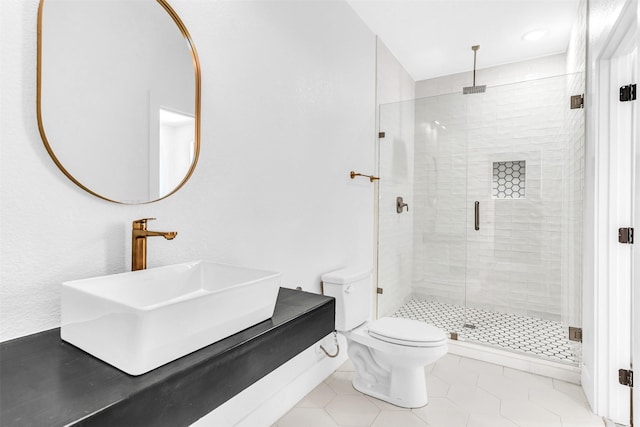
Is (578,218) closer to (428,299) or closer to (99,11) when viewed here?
(428,299)

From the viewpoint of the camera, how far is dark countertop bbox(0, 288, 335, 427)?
0.60 m

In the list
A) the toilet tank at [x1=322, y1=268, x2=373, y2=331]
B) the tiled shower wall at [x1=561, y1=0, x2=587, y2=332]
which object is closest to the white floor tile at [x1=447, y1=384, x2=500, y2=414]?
the toilet tank at [x1=322, y1=268, x2=373, y2=331]

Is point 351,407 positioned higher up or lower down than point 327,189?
lower down

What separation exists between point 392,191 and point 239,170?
1.76 m

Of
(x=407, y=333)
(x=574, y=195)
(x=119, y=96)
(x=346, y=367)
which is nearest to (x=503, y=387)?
(x=407, y=333)

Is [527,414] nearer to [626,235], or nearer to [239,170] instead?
[626,235]

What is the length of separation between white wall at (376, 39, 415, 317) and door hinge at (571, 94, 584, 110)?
111cm

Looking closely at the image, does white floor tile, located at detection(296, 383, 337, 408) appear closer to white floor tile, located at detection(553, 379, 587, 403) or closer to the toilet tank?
the toilet tank

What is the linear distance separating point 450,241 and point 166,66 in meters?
2.44

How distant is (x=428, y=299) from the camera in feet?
10.1

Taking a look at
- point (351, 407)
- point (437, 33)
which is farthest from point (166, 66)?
point (437, 33)

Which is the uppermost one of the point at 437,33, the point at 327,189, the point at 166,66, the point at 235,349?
the point at 437,33

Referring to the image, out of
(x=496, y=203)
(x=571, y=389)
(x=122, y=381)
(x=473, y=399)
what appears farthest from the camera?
(x=496, y=203)

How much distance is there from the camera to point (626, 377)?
5.97 feet
